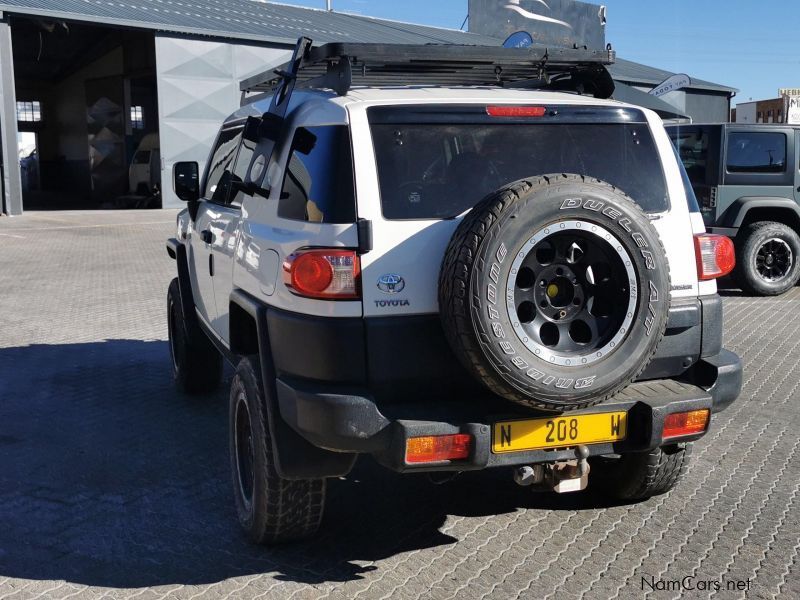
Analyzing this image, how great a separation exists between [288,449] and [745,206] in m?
8.57

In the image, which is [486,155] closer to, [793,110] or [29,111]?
[793,110]

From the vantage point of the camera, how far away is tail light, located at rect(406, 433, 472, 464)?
321cm

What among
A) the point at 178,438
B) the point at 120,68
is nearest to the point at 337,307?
the point at 178,438

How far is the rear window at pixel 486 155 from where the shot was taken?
345cm

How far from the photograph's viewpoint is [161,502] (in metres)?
4.36

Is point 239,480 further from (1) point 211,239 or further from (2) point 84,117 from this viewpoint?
(2) point 84,117

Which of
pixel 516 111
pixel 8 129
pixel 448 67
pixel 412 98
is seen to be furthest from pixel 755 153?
pixel 8 129

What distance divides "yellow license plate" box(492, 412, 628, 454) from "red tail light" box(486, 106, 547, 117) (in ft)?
4.07

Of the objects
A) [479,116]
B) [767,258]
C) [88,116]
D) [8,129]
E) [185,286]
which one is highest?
[88,116]

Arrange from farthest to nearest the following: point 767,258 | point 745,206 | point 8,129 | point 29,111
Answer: point 29,111, point 8,129, point 767,258, point 745,206

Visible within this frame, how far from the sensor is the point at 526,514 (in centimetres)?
422

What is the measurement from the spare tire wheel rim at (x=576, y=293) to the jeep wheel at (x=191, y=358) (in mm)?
3185

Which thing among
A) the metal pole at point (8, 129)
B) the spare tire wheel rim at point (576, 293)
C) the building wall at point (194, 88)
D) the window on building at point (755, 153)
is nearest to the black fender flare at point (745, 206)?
the window on building at point (755, 153)

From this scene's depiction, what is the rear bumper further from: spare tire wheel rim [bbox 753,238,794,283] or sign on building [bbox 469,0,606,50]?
sign on building [bbox 469,0,606,50]
